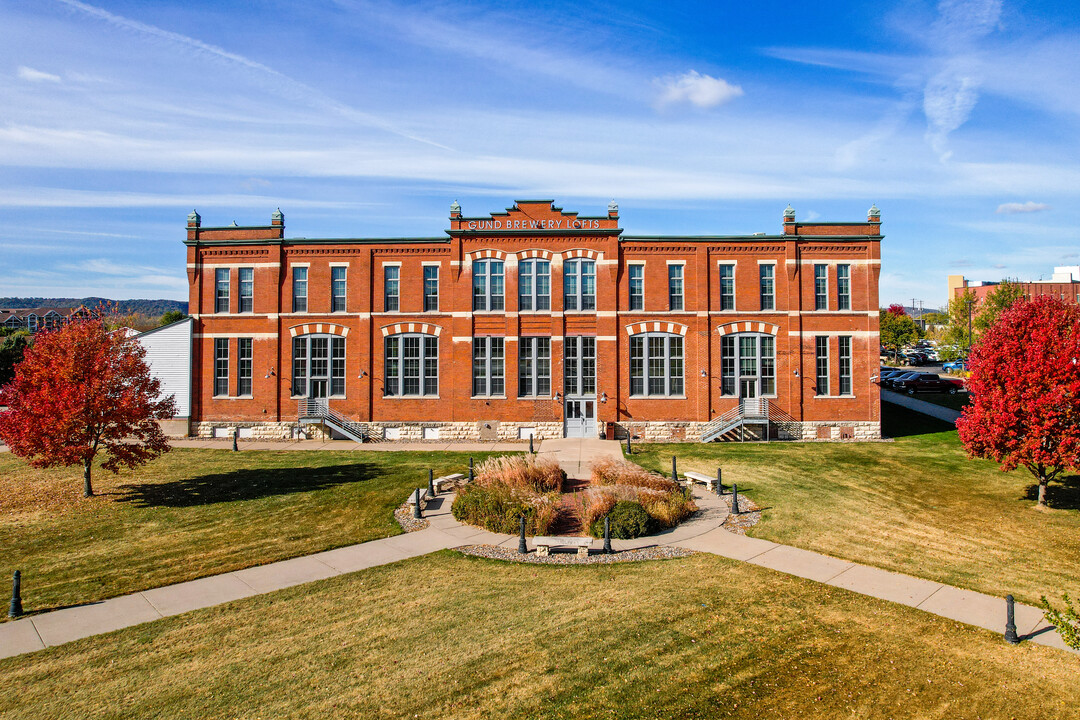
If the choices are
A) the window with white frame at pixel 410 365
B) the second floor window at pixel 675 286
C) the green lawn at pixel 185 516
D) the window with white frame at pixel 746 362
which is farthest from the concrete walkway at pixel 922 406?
the window with white frame at pixel 410 365

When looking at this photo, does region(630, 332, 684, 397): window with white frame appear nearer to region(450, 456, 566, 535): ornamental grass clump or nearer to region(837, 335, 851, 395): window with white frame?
region(837, 335, 851, 395): window with white frame

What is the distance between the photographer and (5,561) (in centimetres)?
1424

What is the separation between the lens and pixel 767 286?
105 ft

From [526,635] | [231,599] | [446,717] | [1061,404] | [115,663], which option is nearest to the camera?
[446,717]

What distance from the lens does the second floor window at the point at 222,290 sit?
32906 millimetres

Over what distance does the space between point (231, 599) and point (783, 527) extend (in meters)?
14.1

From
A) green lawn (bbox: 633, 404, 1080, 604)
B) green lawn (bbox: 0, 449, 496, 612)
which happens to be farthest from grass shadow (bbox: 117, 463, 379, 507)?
green lawn (bbox: 633, 404, 1080, 604)

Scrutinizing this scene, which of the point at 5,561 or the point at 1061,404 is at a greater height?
the point at 1061,404

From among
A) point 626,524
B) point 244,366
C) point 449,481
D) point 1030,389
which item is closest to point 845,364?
point 1030,389

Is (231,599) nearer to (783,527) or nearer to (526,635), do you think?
(526,635)

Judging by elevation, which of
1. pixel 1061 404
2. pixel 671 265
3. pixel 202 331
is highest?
pixel 671 265

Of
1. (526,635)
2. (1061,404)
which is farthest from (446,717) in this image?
(1061,404)

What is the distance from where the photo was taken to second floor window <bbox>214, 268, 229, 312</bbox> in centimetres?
3291

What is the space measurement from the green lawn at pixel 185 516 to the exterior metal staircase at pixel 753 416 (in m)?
13.5
